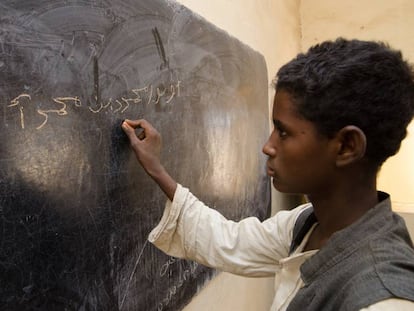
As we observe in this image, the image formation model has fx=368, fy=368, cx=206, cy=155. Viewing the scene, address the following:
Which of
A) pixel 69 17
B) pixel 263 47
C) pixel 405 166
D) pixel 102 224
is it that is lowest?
pixel 405 166

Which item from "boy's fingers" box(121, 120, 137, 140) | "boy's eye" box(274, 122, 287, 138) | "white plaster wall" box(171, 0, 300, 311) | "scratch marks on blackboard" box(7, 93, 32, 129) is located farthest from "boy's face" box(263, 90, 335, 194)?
"white plaster wall" box(171, 0, 300, 311)

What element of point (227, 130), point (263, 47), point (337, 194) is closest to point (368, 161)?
point (337, 194)

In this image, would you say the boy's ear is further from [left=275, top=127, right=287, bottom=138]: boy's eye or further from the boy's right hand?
the boy's right hand

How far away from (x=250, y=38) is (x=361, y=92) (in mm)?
1356

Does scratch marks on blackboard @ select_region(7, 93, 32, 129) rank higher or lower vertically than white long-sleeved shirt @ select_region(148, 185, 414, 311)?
higher

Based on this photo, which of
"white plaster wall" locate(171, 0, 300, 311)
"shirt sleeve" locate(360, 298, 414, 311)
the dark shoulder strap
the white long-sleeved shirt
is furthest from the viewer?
"white plaster wall" locate(171, 0, 300, 311)

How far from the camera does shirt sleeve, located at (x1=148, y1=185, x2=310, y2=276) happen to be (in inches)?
38.6

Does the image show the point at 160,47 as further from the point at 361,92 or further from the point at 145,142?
the point at 361,92

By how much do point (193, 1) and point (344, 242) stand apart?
39.1 inches

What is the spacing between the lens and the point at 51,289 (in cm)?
75

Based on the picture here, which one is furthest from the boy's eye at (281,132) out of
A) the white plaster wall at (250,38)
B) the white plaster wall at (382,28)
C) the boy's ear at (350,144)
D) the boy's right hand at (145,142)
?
the white plaster wall at (382,28)

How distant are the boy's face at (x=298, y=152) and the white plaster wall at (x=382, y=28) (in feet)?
7.43

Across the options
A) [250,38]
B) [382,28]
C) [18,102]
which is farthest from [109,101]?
[382,28]

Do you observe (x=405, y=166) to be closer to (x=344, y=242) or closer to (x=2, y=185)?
(x=344, y=242)
